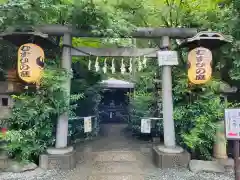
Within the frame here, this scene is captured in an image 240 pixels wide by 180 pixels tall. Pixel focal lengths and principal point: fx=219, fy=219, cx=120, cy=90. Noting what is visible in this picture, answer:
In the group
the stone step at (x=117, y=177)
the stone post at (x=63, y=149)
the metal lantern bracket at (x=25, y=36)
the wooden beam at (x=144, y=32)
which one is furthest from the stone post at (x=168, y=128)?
the metal lantern bracket at (x=25, y=36)

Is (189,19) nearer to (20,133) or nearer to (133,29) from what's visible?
(133,29)

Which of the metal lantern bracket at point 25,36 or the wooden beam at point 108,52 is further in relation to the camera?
the wooden beam at point 108,52

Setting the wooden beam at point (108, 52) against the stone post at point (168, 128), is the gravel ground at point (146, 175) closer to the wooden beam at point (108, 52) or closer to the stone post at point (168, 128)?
the stone post at point (168, 128)

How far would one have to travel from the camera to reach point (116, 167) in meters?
6.66

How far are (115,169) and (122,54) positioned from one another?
11.6ft

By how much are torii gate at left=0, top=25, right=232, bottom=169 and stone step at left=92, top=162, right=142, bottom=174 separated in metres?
0.74

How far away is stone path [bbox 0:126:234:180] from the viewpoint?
5.91 meters

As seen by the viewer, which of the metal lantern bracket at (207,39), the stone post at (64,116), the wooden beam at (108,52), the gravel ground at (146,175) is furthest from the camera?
the wooden beam at (108,52)

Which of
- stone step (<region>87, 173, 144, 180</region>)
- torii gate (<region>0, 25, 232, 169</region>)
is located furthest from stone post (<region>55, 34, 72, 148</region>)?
stone step (<region>87, 173, 144, 180</region>)

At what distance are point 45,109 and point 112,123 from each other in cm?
991

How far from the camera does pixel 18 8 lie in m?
5.66

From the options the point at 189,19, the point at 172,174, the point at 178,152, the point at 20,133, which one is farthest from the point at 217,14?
the point at 20,133

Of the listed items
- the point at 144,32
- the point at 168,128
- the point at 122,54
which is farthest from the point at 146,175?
the point at 144,32

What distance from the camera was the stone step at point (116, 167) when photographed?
6.40m
